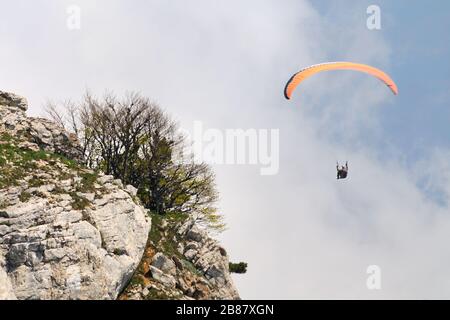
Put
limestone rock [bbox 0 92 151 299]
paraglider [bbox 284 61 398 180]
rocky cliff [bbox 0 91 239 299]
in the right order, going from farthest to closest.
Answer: paraglider [bbox 284 61 398 180], rocky cliff [bbox 0 91 239 299], limestone rock [bbox 0 92 151 299]

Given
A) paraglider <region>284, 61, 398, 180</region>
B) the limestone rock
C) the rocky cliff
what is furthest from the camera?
paraglider <region>284, 61, 398, 180</region>

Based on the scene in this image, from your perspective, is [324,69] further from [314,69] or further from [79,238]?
[79,238]

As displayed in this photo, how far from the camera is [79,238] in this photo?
3048 cm

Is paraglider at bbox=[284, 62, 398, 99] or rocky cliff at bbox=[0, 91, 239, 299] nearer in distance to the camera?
rocky cliff at bbox=[0, 91, 239, 299]

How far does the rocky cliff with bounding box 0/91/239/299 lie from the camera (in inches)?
1132

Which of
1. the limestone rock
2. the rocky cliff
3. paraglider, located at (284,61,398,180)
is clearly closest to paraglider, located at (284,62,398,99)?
paraglider, located at (284,61,398,180)

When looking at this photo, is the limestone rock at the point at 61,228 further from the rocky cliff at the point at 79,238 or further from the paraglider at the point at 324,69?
the paraglider at the point at 324,69

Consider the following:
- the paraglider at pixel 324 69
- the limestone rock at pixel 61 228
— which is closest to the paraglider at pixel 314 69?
the paraglider at pixel 324 69

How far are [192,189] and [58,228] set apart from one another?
2054 cm

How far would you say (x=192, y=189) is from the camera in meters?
49.6

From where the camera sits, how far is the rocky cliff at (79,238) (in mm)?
28750

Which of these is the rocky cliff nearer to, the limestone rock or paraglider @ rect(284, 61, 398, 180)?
the limestone rock

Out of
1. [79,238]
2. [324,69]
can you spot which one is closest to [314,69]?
[324,69]
